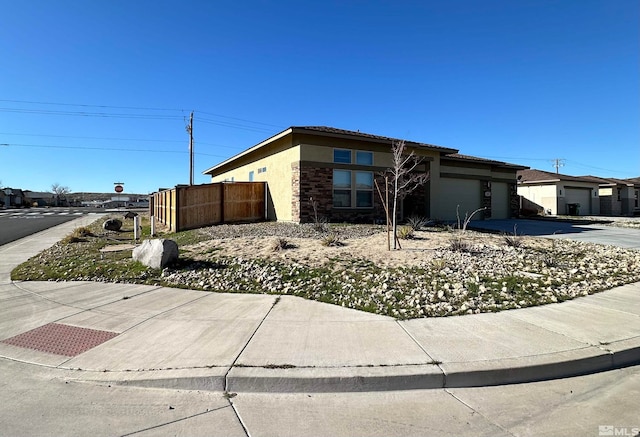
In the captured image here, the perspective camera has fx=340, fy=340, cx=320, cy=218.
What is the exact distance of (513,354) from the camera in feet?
12.5

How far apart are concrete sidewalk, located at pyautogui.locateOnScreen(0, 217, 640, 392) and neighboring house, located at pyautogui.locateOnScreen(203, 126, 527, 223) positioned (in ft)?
31.4

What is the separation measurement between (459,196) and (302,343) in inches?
751

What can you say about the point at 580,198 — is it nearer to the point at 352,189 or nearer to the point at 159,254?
the point at 352,189

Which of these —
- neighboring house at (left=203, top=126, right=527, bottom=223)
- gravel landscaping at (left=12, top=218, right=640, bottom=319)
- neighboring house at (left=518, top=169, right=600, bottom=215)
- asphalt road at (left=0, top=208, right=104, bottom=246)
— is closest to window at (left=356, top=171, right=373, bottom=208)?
neighboring house at (left=203, top=126, right=527, bottom=223)

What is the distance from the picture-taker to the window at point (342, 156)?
15.9 meters

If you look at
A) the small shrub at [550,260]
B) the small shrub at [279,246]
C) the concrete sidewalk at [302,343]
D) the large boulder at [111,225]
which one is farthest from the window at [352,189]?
the large boulder at [111,225]

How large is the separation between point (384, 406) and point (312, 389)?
0.72 meters

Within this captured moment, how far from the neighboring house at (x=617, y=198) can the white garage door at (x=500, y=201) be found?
1823cm

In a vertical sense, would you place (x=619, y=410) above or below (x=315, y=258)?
below

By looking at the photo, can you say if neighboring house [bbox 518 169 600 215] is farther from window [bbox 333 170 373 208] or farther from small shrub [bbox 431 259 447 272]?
small shrub [bbox 431 259 447 272]

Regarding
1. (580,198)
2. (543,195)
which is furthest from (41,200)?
(580,198)

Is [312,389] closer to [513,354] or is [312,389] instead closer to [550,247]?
[513,354]

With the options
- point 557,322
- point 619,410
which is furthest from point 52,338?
point 557,322

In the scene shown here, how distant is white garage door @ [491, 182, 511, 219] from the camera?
22.8m
